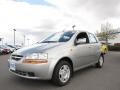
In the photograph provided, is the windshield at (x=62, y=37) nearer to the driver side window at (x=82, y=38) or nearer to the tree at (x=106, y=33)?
→ the driver side window at (x=82, y=38)

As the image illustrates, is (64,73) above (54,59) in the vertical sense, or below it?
below

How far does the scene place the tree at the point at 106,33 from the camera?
51344 millimetres

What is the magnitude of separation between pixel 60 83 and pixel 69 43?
4.13 ft

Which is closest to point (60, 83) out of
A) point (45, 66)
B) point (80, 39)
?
point (45, 66)

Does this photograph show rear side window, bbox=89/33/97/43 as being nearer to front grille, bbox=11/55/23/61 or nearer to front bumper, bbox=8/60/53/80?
front bumper, bbox=8/60/53/80

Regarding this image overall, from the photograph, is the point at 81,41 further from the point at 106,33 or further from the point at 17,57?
the point at 106,33

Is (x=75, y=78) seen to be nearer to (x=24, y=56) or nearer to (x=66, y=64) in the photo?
(x=66, y=64)

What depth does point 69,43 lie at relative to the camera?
5.54 metres

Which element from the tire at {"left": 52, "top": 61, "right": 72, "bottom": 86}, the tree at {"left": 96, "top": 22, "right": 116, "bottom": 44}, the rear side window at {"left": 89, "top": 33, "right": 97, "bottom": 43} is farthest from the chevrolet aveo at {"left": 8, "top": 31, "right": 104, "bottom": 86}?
the tree at {"left": 96, "top": 22, "right": 116, "bottom": 44}

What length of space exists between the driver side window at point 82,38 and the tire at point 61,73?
Answer: 3.06ft

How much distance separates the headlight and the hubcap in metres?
0.67

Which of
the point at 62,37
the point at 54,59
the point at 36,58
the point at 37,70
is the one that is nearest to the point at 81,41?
the point at 62,37

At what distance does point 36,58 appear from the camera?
4746 millimetres

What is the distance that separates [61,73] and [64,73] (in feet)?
0.46
